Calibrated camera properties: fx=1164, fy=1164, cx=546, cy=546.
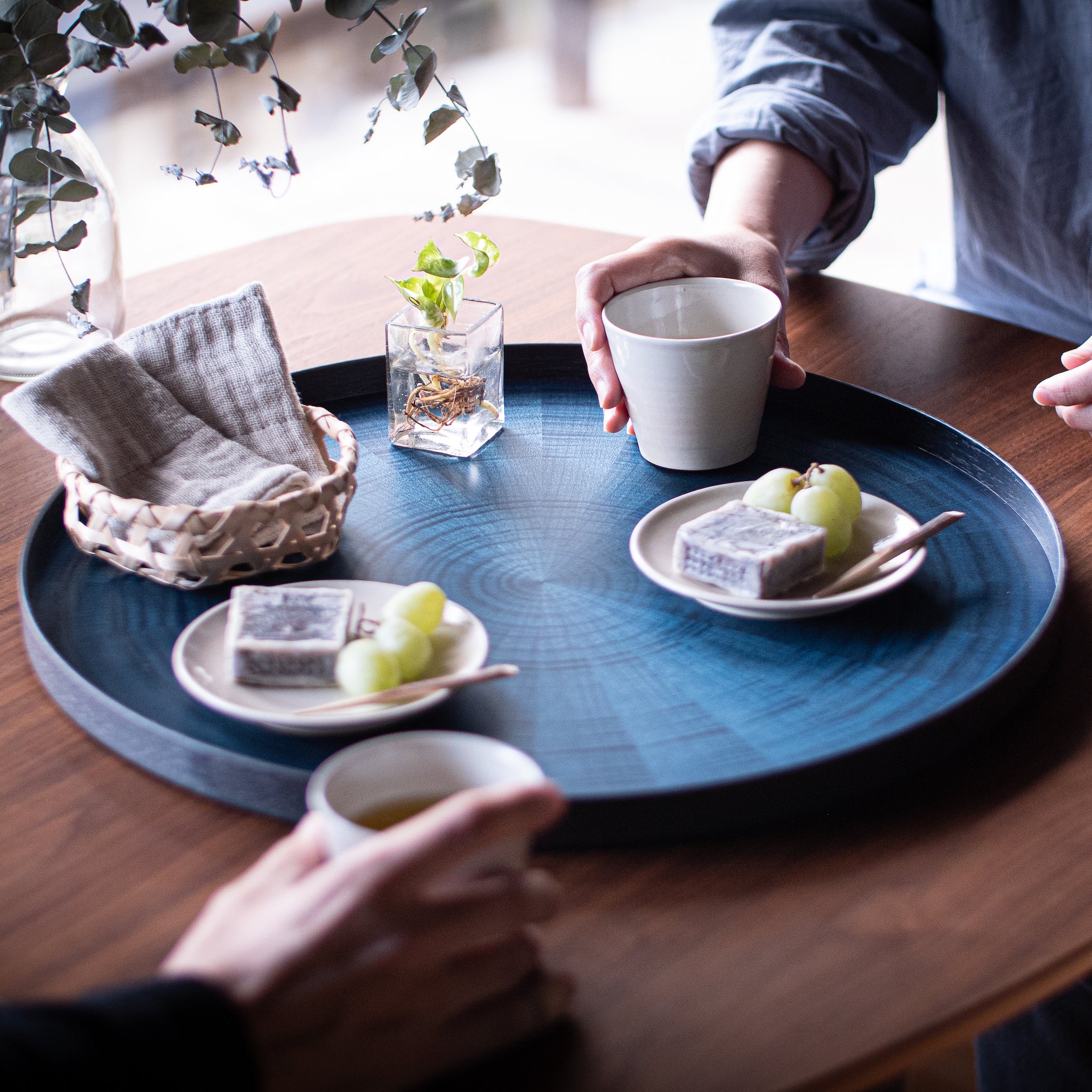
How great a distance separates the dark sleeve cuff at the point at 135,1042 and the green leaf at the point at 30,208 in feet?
2.75

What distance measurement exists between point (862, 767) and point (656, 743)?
128mm

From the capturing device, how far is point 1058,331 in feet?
5.12

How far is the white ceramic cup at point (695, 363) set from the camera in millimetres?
1027

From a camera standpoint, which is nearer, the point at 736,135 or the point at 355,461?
the point at 355,461

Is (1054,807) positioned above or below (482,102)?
above

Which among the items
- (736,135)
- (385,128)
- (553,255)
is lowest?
(385,128)

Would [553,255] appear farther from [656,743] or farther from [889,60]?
[656,743]

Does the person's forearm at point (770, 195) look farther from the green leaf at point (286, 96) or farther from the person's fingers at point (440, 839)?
the person's fingers at point (440, 839)

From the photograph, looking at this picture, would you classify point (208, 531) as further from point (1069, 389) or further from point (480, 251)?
point (1069, 389)

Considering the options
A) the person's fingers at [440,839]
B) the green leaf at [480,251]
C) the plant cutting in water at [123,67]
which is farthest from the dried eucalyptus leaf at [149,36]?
the person's fingers at [440,839]

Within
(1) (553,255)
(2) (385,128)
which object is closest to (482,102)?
(2) (385,128)

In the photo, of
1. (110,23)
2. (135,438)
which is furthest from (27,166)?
(135,438)

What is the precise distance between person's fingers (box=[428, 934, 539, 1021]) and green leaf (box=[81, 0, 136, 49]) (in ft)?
2.50

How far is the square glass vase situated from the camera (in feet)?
3.57
